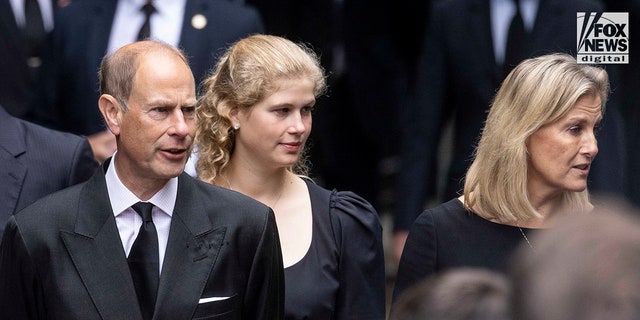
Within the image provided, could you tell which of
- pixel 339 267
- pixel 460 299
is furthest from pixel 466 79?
pixel 460 299

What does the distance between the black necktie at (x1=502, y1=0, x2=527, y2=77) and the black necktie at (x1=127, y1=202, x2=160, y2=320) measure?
178 centimetres

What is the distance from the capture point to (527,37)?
4613 millimetres

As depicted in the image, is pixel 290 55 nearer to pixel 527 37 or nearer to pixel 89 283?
pixel 527 37

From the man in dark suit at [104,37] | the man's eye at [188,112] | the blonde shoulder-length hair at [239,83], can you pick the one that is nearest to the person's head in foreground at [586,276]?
the man's eye at [188,112]

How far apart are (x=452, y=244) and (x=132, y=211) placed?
3.46 ft

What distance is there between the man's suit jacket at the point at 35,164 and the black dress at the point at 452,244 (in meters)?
1.09

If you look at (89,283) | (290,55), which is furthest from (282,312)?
(290,55)

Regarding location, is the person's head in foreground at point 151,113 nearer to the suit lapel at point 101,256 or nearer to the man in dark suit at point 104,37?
the suit lapel at point 101,256

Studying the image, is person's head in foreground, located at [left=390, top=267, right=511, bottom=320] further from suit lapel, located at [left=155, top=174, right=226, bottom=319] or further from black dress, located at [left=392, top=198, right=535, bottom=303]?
black dress, located at [left=392, top=198, right=535, bottom=303]

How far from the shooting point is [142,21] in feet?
16.4

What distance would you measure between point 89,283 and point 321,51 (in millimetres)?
2461

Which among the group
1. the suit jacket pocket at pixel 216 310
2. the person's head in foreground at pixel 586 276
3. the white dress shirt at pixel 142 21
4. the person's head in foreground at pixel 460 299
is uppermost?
the white dress shirt at pixel 142 21

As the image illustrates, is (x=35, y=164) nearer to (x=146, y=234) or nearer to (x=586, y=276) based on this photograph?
(x=146, y=234)

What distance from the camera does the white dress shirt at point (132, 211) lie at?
3.31 meters
